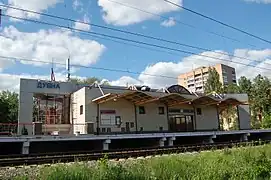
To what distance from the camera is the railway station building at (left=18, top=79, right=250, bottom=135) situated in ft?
107

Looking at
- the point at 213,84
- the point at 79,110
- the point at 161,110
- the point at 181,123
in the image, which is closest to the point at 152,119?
the point at 161,110

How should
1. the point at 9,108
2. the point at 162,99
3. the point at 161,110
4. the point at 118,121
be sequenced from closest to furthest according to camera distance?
the point at 118,121, the point at 162,99, the point at 161,110, the point at 9,108

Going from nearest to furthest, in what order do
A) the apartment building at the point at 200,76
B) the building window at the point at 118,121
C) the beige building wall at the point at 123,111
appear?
the beige building wall at the point at 123,111 < the building window at the point at 118,121 < the apartment building at the point at 200,76

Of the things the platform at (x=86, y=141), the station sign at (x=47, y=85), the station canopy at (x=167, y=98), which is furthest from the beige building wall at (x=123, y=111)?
the station sign at (x=47, y=85)

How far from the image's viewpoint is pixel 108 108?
→ 34125 mm

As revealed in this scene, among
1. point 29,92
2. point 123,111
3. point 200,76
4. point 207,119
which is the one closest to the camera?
point 29,92

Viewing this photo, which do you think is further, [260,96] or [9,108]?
[9,108]

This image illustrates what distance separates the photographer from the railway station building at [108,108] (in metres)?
32.6

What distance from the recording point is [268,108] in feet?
200

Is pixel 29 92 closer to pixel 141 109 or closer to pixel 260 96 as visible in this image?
pixel 141 109

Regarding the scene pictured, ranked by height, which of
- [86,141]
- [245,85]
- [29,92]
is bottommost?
[86,141]

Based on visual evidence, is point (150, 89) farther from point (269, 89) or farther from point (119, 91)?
point (269, 89)

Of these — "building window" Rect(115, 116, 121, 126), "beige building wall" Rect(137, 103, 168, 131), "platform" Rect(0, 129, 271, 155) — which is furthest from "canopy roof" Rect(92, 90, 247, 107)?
"platform" Rect(0, 129, 271, 155)

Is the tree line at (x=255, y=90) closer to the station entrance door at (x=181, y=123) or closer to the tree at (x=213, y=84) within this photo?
the tree at (x=213, y=84)
